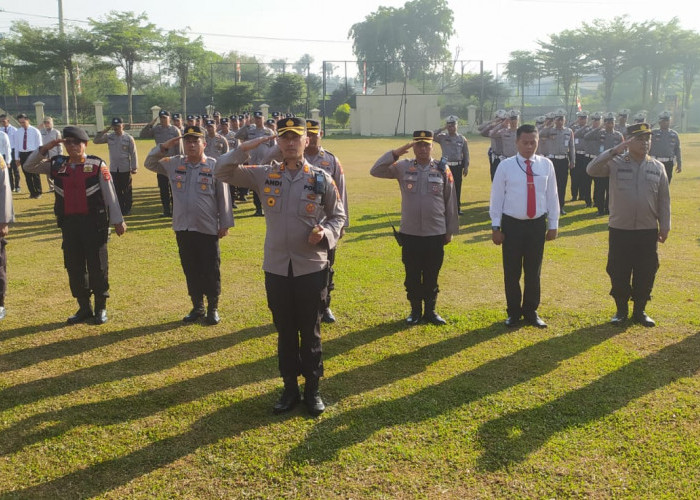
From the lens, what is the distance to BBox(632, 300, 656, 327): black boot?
6.20m

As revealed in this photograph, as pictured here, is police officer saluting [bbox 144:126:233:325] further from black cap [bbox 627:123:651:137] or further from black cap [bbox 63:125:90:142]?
black cap [bbox 627:123:651:137]

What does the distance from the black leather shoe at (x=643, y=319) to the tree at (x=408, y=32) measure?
7258 cm

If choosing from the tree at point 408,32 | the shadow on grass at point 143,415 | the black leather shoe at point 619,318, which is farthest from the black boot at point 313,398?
the tree at point 408,32

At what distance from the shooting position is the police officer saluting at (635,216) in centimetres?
610

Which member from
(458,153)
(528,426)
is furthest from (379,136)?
(528,426)

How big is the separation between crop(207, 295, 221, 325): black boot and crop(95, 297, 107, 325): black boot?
108 centimetres

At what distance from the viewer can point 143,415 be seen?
4.43 meters

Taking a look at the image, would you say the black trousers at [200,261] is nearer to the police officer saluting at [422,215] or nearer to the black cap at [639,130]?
the police officer saluting at [422,215]

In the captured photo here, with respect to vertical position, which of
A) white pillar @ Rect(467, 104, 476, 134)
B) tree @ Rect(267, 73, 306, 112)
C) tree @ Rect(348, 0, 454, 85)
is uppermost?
tree @ Rect(348, 0, 454, 85)

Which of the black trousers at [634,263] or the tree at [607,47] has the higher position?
the tree at [607,47]

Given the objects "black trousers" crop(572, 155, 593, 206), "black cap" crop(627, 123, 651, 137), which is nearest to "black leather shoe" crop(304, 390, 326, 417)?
"black cap" crop(627, 123, 651, 137)

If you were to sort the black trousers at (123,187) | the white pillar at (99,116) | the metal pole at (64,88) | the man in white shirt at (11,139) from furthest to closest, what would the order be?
1. the metal pole at (64,88)
2. the white pillar at (99,116)
3. the man in white shirt at (11,139)
4. the black trousers at (123,187)

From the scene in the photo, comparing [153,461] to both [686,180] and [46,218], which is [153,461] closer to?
[46,218]

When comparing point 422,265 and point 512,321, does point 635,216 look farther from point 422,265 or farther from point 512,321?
point 422,265
